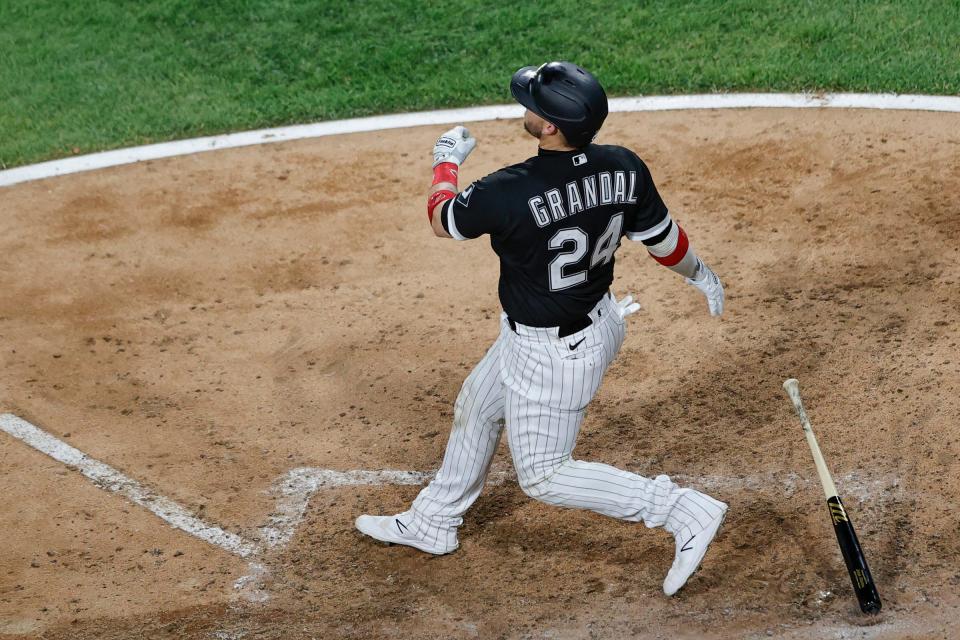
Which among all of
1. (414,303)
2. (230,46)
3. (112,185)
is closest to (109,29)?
(230,46)

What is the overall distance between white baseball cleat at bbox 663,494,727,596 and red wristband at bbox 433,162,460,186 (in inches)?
62.4

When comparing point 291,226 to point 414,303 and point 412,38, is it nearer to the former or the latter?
point 414,303

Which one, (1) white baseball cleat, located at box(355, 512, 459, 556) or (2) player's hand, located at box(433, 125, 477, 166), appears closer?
(2) player's hand, located at box(433, 125, 477, 166)

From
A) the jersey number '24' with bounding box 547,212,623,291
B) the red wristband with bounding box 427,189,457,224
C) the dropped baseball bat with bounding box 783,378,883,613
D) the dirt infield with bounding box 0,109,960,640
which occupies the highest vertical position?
the red wristband with bounding box 427,189,457,224

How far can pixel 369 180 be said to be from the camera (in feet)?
26.6

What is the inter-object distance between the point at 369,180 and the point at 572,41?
258 cm

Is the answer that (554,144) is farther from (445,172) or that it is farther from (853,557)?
(853,557)

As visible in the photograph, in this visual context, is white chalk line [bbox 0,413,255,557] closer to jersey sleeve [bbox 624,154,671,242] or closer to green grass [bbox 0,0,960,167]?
jersey sleeve [bbox 624,154,671,242]

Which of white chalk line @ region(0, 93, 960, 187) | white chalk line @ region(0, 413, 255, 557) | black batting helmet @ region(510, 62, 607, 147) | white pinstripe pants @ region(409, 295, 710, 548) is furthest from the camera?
white chalk line @ region(0, 93, 960, 187)

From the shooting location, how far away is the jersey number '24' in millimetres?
3984

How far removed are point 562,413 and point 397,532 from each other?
41.6 inches

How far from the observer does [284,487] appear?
17.5 ft

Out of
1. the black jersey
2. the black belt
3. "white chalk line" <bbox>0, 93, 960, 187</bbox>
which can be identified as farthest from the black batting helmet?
"white chalk line" <bbox>0, 93, 960, 187</bbox>

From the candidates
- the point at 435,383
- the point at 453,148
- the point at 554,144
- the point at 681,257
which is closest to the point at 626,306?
the point at 681,257
